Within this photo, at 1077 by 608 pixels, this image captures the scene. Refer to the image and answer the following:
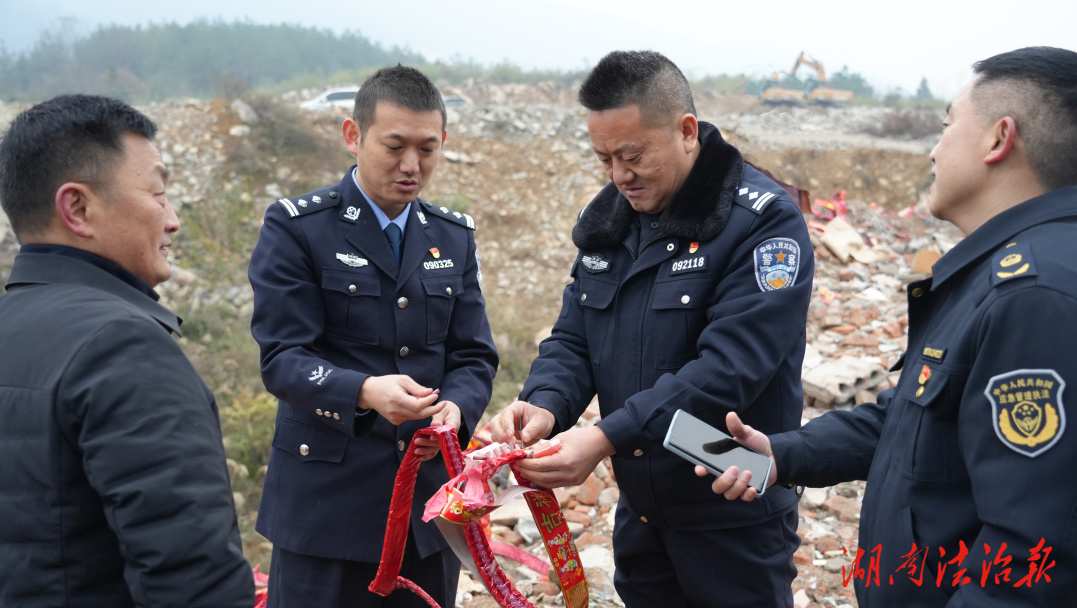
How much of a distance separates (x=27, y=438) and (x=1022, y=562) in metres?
1.88

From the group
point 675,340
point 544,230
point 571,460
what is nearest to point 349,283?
point 571,460

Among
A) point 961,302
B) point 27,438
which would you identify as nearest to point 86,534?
point 27,438

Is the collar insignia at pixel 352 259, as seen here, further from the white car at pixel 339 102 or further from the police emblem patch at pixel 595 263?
the white car at pixel 339 102

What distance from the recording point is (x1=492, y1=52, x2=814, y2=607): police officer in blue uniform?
7.34 ft

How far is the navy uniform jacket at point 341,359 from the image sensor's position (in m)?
2.54

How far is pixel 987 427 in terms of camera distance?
1.45m

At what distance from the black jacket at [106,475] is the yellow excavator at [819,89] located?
19.6 metres

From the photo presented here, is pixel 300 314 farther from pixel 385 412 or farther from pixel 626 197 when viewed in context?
pixel 626 197

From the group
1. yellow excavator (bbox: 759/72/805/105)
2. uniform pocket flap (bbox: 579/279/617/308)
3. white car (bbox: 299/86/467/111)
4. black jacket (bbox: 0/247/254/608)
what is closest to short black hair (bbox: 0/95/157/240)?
black jacket (bbox: 0/247/254/608)

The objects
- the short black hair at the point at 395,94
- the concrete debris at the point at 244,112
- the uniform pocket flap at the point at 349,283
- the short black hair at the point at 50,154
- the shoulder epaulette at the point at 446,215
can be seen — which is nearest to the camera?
the short black hair at the point at 50,154

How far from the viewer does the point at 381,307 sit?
272cm

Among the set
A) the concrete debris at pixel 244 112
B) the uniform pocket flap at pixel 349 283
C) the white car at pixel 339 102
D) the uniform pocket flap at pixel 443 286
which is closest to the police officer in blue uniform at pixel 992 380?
the uniform pocket flap at pixel 443 286

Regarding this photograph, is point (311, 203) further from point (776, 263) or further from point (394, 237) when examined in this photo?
point (776, 263)

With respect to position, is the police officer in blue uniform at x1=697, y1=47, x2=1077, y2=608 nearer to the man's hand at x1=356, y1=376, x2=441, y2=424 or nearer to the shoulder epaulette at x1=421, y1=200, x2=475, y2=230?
the man's hand at x1=356, y1=376, x2=441, y2=424
